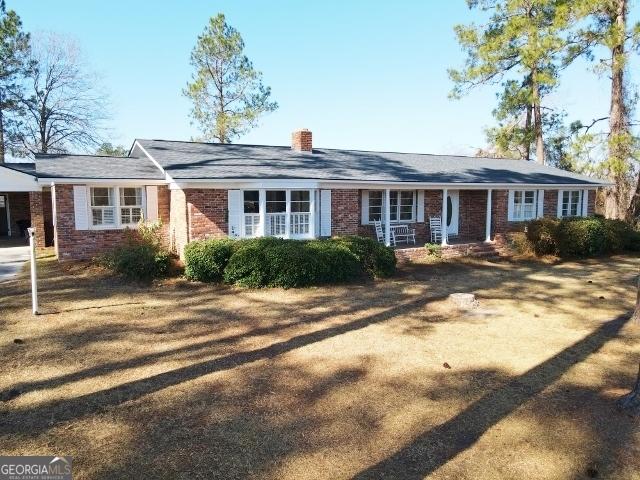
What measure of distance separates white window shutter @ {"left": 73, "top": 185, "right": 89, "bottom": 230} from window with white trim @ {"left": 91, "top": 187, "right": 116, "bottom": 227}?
0.83 ft

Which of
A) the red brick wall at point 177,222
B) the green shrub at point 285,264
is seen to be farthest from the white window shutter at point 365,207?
the red brick wall at point 177,222

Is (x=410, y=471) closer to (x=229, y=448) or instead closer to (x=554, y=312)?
(x=229, y=448)

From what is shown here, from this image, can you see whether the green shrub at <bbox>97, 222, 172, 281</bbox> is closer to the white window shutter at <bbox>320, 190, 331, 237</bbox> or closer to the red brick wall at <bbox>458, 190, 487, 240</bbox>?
the white window shutter at <bbox>320, 190, 331, 237</bbox>

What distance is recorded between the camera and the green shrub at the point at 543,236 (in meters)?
16.6

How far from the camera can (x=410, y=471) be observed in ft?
12.9

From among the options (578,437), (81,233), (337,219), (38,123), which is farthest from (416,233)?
(38,123)

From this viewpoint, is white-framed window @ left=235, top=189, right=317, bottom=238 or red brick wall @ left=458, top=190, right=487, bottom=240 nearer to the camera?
white-framed window @ left=235, top=189, right=317, bottom=238

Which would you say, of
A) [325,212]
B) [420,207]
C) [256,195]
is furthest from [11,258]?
[420,207]

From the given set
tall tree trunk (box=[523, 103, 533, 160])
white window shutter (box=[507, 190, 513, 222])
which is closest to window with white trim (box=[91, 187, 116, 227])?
white window shutter (box=[507, 190, 513, 222])

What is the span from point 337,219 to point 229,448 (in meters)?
11.3

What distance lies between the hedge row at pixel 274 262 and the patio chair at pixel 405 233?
545 centimetres

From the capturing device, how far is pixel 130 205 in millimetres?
14836

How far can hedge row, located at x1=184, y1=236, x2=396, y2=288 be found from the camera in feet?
36.9

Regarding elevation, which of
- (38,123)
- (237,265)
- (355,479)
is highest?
(38,123)
